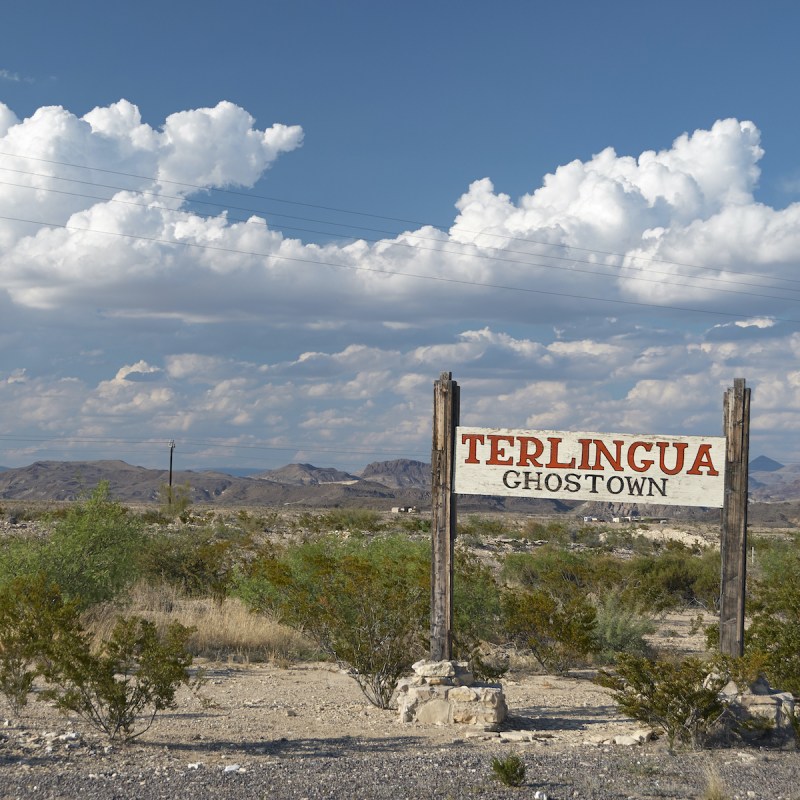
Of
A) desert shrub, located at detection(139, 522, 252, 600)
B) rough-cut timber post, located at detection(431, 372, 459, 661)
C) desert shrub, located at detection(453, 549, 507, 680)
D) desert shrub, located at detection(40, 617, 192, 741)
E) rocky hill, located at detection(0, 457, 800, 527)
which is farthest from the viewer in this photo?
rocky hill, located at detection(0, 457, 800, 527)

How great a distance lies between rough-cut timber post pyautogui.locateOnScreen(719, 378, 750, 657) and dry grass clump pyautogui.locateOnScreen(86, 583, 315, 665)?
734 cm

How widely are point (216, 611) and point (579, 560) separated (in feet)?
46.1

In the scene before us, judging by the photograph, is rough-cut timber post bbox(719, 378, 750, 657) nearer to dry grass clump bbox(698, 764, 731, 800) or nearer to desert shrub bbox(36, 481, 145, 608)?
dry grass clump bbox(698, 764, 731, 800)

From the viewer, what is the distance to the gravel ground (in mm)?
7746

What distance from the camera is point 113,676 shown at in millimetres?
9539

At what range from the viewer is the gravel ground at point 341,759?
7746mm

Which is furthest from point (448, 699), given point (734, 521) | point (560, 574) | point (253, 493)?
point (253, 493)

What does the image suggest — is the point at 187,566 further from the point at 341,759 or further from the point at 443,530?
the point at 341,759

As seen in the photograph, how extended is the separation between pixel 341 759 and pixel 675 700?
11.5 feet

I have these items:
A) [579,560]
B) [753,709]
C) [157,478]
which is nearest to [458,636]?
[753,709]

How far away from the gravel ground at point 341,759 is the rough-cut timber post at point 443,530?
1122mm

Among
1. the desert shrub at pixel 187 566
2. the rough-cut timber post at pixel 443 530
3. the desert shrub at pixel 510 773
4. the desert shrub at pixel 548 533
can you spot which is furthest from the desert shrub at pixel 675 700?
the desert shrub at pixel 548 533

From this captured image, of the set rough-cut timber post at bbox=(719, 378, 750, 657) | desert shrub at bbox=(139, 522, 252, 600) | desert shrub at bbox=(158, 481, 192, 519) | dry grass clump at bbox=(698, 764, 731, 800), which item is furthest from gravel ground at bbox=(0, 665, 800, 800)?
desert shrub at bbox=(158, 481, 192, 519)

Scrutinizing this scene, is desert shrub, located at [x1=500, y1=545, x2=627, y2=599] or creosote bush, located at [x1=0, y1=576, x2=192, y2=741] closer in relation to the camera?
creosote bush, located at [x1=0, y1=576, x2=192, y2=741]
